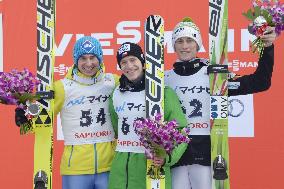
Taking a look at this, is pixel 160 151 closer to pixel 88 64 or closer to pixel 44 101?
pixel 88 64

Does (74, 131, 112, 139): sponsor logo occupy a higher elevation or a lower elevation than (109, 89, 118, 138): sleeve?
lower

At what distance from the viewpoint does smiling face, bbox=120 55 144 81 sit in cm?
312

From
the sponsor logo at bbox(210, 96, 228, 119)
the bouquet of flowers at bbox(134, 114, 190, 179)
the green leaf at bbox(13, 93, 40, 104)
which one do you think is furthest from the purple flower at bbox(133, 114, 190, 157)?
the green leaf at bbox(13, 93, 40, 104)

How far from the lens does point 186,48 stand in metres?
3.22

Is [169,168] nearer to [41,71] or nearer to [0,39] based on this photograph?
[41,71]

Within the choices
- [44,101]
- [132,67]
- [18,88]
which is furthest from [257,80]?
[18,88]

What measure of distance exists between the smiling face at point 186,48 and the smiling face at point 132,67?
0.28 metres

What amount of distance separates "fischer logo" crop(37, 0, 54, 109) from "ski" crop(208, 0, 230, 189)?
1.00 metres

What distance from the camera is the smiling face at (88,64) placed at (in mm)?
3279

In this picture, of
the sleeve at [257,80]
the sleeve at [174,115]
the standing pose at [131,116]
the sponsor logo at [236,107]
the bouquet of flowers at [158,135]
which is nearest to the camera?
the bouquet of flowers at [158,135]

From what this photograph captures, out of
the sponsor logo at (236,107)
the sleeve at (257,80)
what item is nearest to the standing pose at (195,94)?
the sleeve at (257,80)

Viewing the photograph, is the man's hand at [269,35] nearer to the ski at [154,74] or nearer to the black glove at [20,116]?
the ski at [154,74]

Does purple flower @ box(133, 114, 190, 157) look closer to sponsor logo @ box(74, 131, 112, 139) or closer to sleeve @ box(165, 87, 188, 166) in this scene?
sleeve @ box(165, 87, 188, 166)

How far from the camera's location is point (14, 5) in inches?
186
